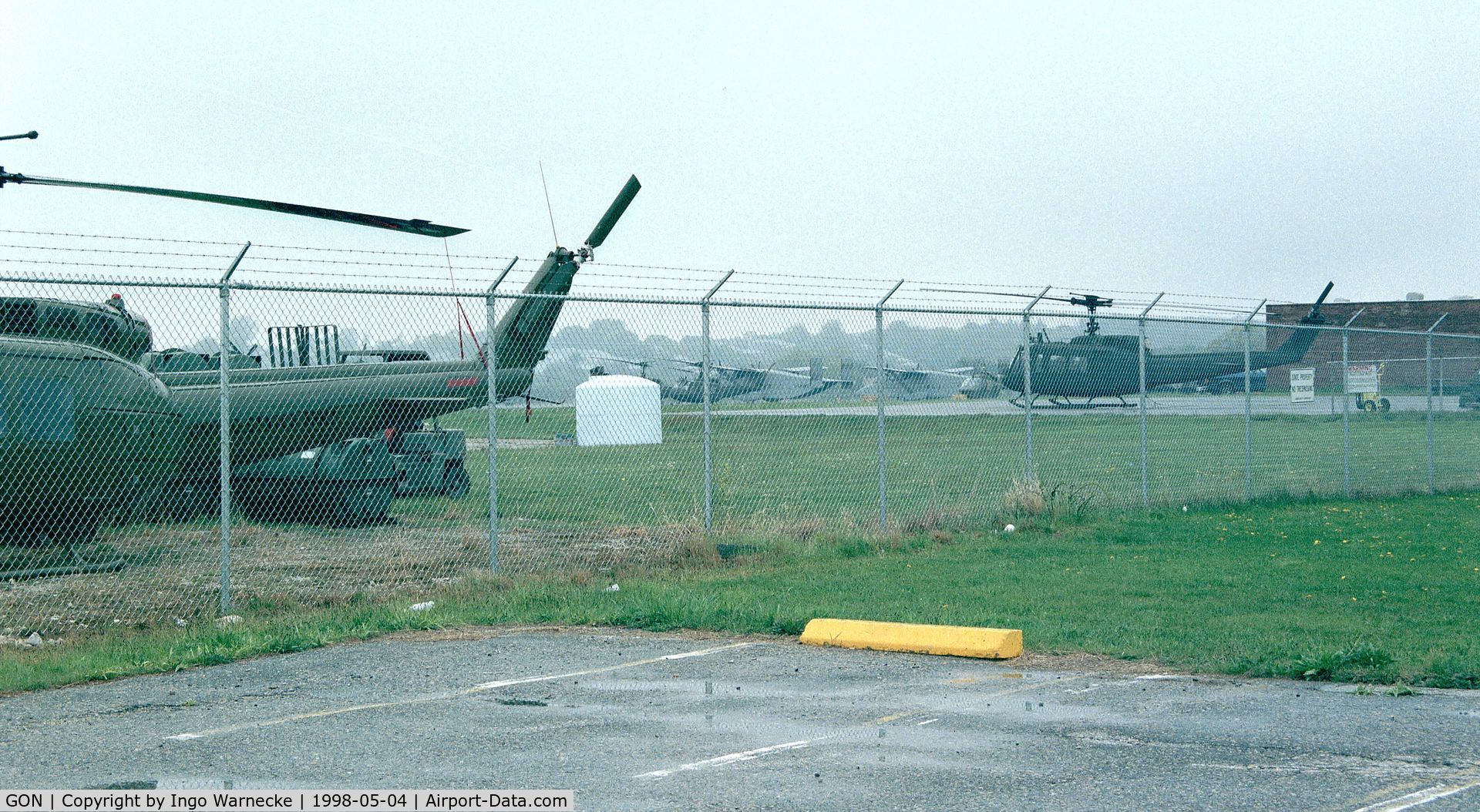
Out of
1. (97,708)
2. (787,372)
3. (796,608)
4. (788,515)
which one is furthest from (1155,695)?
(787,372)

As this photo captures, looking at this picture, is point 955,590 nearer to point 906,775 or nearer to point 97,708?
point 906,775

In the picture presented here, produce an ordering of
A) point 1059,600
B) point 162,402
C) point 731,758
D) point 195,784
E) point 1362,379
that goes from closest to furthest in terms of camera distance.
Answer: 1. point 195,784
2. point 731,758
3. point 1059,600
4. point 162,402
5. point 1362,379

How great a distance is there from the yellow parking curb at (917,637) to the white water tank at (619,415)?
4772mm

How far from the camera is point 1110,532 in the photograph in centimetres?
1301

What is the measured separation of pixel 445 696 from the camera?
679 cm

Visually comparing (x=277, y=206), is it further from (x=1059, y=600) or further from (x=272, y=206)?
(x=1059, y=600)

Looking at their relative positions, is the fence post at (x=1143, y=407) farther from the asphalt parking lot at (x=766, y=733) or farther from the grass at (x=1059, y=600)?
the asphalt parking lot at (x=766, y=733)

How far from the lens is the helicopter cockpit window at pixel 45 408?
963 cm

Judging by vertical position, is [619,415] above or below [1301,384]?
below

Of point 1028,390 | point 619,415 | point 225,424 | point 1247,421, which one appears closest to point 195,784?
point 225,424

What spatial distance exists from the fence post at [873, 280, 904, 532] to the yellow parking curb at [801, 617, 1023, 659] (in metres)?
4.20

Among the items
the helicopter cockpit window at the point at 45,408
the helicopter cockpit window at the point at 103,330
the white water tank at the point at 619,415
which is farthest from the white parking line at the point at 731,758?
the helicopter cockpit window at the point at 103,330

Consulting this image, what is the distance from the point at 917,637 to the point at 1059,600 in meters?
1.86

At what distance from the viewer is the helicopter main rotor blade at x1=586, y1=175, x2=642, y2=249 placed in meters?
13.9
